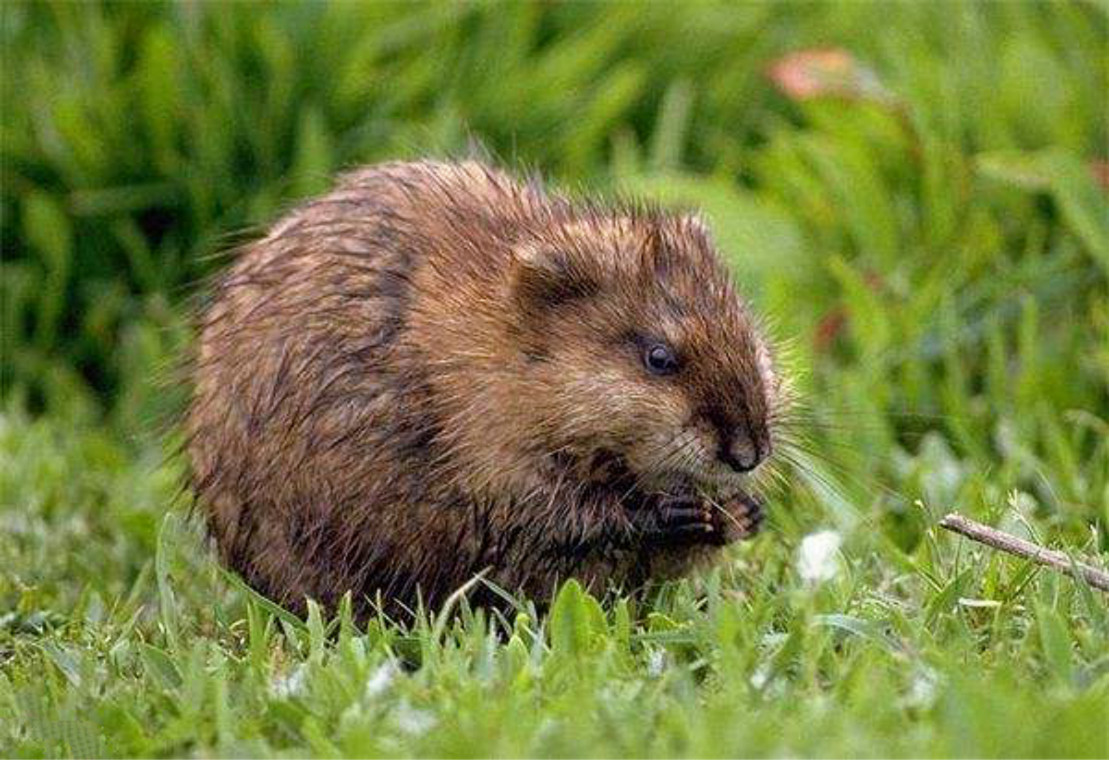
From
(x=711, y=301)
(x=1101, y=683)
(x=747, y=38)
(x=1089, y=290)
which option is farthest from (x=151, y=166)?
(x=1101, y=683)

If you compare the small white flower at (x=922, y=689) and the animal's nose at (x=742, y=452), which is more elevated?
the animal's nose at (x=742, y=452)

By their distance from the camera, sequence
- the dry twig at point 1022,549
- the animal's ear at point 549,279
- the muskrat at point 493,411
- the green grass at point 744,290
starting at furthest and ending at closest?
the animal's ear at point 549,279 < the muskrat at point 493,411 < the dry twig at point 1022,549 < the green grass at point 744,290

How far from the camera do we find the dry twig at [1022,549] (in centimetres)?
408

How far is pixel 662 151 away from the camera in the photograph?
26.2 ft

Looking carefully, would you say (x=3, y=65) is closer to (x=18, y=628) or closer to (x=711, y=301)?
(x=18, y=628)

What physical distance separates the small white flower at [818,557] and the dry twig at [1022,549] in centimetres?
52

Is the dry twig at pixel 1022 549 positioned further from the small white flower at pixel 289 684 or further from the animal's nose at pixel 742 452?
the small white flower at pixel 289 684

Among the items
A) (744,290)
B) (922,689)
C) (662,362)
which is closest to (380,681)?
(922,689)

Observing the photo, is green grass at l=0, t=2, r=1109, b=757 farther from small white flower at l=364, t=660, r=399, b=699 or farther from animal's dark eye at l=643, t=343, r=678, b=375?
animal's dark eye at l=643, t=343, r=678, b=375

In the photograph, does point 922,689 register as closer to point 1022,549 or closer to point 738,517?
point 1022,549

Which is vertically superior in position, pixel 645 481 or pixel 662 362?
pixel 662 362

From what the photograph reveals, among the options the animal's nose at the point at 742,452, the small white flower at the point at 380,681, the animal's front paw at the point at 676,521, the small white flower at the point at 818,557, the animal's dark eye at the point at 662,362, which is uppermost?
the animal's dark eye at the point at 662,362

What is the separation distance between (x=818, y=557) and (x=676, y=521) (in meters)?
0.41

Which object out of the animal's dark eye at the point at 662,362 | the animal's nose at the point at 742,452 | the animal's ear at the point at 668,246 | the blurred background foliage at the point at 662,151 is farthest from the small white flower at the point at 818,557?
the blurred background foliage at the point at 662,151
